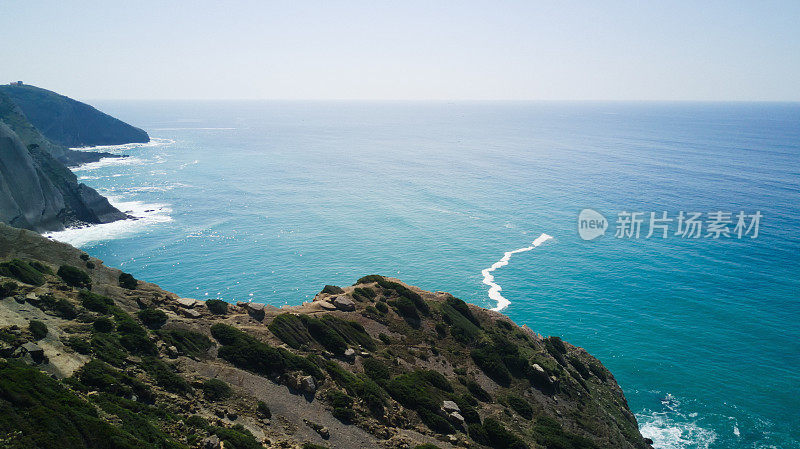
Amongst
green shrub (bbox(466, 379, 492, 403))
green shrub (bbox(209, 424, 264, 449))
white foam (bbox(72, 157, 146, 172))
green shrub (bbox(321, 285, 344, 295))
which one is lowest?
green shrub (bbox(466, 379, 492, 403))

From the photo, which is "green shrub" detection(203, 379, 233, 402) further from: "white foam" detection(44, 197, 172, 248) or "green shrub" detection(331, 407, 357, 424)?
"white foam" detection(44, 197, 172, 248)

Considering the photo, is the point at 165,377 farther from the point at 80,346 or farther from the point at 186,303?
the point at 186,303

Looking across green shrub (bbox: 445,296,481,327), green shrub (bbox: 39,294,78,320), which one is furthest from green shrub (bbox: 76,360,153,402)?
green shrub (bbox: 445,296,481,327)

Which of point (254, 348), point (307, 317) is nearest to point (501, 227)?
point (307, 317)

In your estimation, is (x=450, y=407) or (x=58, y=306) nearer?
(x=58, y=306)

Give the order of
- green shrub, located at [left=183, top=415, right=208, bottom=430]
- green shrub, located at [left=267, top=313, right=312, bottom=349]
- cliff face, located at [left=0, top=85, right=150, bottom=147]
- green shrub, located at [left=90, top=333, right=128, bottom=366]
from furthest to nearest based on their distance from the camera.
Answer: cliff face, located at [left=0, top=85, right=150, bottom=147] → green shrub, located at [left=267, top=313, right=312, bottom=349] → green shrub, located at [left=90, top=333, right=128, bottom=366] → green shrub, located at [left=183, top=415, right=208, bottom=430]

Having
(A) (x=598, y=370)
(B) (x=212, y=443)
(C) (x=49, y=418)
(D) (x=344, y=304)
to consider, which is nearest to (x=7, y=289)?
(C) (x=49, y=418)
